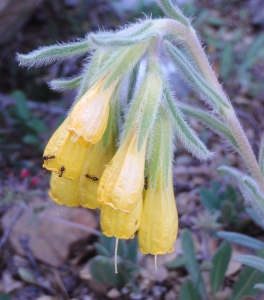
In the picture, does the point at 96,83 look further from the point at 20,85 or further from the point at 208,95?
the point at 20,85

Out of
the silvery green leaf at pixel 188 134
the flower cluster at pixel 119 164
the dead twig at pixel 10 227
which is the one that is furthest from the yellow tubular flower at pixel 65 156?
the dead twig at pixel 10 227

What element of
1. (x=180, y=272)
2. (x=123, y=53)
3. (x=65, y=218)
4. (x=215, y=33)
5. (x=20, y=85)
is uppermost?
(x=215, y=33)

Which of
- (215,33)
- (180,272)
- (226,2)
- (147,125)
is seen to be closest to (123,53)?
(147,125)

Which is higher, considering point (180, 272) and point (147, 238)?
point (147, 238)

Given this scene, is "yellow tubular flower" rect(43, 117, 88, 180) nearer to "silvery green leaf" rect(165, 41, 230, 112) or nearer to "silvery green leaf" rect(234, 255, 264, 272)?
"silvery green leaf" rect(165, 41, 230, 112)

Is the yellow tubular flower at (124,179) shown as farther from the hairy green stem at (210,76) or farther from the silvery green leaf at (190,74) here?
the hairy green stem at (210,76)

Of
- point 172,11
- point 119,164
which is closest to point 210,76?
point 172,11
